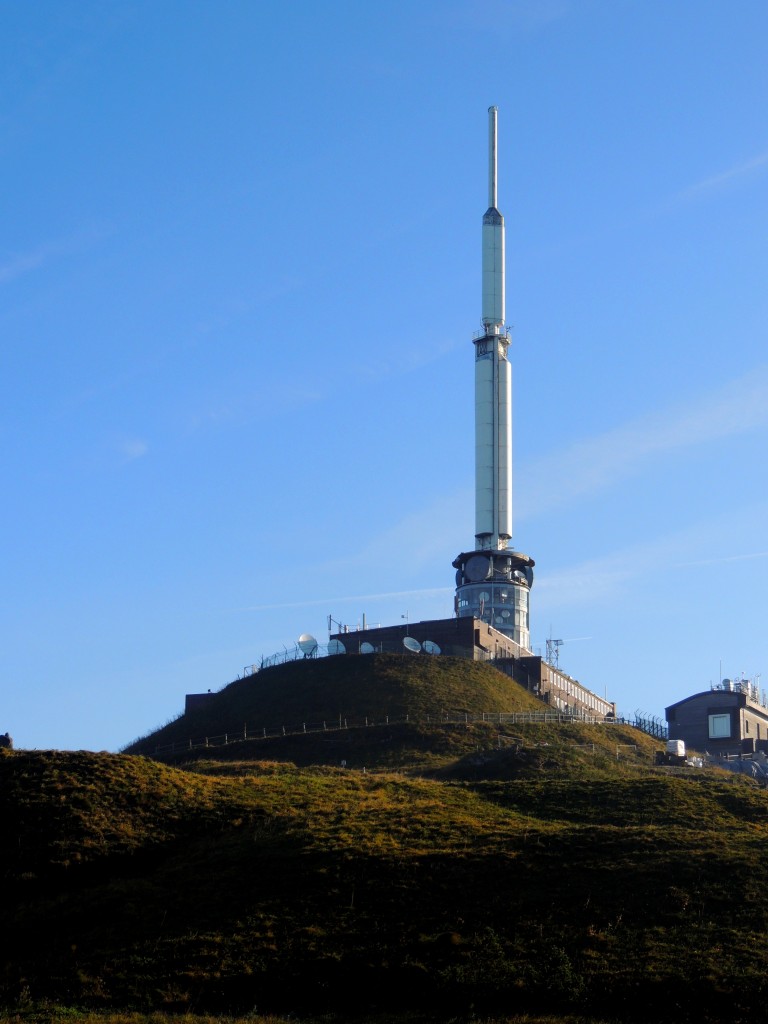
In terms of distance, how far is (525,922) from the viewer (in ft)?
146

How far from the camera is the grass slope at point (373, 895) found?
40312 mm

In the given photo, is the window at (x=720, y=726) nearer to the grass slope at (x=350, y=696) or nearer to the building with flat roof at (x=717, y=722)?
Answer: the building with flat roof at (x=717, y=722)

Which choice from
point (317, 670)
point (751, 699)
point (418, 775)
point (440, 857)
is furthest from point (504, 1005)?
point (751, 699)

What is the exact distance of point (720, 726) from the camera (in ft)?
413

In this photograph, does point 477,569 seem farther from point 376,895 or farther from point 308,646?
point 376,895

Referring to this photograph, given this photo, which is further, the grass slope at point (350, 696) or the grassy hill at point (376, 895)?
the grass slope at point (350, 696)

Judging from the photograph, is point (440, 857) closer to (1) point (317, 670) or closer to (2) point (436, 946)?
(2) point (436, 946)

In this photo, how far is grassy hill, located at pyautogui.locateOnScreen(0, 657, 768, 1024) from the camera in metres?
40.1

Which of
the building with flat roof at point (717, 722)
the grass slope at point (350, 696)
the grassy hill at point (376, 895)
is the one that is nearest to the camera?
the grassy hill at point (376, 895)

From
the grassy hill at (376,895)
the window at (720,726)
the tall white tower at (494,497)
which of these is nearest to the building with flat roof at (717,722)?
the window at (720,726)

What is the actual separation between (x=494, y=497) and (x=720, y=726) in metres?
29.0

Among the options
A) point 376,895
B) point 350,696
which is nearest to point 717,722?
point 350,696

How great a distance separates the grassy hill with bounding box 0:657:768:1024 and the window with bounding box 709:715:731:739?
55.0 meters

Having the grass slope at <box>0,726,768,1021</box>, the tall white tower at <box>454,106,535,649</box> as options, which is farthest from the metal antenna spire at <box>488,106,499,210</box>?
the grass slope at <box>0,726,768,1021</box>
